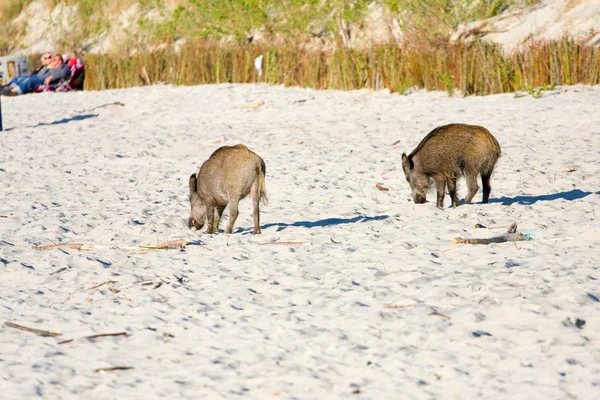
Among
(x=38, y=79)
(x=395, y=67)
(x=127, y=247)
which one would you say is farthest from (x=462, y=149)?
(x=38, y=79)

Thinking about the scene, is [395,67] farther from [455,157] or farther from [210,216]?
[210,216]

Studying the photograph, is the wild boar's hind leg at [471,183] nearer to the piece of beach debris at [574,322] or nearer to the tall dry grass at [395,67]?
the piece of beach debris at [574,322]

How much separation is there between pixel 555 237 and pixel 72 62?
62.7 feet

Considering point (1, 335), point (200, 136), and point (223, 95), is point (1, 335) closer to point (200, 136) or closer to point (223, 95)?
point (200, 136)

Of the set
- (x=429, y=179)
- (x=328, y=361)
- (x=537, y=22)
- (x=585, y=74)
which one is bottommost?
(x=328, y=361)

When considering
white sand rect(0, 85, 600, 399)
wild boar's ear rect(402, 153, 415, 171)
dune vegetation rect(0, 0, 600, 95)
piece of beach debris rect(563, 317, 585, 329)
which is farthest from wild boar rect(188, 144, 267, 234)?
dune vegetation rect(0, 0, 600, 95)

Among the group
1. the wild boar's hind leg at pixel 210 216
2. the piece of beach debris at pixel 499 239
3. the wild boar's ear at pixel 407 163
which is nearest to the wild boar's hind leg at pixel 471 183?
the wild boar's ear at pixel 407 163

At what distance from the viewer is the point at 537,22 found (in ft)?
59.6

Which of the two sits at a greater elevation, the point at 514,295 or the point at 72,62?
the point at 72,62

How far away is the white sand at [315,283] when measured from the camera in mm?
3865

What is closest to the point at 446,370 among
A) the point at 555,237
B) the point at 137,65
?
the point at 555,237

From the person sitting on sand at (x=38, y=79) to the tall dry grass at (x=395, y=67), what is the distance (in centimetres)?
240

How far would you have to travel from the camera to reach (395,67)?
51.2ft

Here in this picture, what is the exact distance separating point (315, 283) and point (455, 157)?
2884 millimetres
